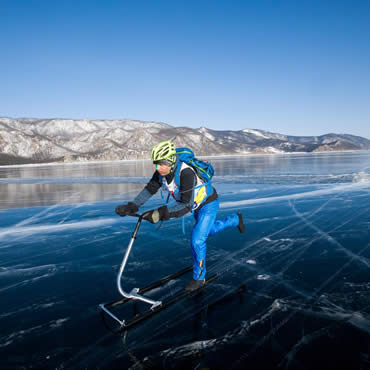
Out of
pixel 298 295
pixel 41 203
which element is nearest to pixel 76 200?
pixel 41 203

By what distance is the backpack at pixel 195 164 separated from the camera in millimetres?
4059

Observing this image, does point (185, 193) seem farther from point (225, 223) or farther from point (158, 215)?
point (225, 223)

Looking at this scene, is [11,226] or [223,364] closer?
[223,364]

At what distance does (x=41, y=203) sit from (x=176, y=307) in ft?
33.9

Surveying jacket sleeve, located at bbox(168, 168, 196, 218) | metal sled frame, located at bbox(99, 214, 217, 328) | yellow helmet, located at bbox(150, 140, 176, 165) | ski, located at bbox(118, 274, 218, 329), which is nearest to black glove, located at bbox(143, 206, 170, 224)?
metal sled frame, located at bbox(99, 214, 217, 328)

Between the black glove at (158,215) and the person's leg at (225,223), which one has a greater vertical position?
the black glove at (158,215)

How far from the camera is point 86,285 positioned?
170 inches

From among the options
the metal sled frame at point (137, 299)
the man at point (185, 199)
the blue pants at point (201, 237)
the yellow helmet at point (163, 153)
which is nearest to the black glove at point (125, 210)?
the man at point (185, 199)

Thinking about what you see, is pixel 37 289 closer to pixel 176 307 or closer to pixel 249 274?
pixel 176 307

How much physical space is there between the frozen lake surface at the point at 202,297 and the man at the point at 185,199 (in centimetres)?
55

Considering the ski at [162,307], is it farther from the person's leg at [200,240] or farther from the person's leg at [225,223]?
the person's leg at [225,223]

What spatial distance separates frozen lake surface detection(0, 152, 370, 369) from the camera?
111 inches

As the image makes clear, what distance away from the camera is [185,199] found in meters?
3.79

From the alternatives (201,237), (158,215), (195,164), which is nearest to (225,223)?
(201,237)
